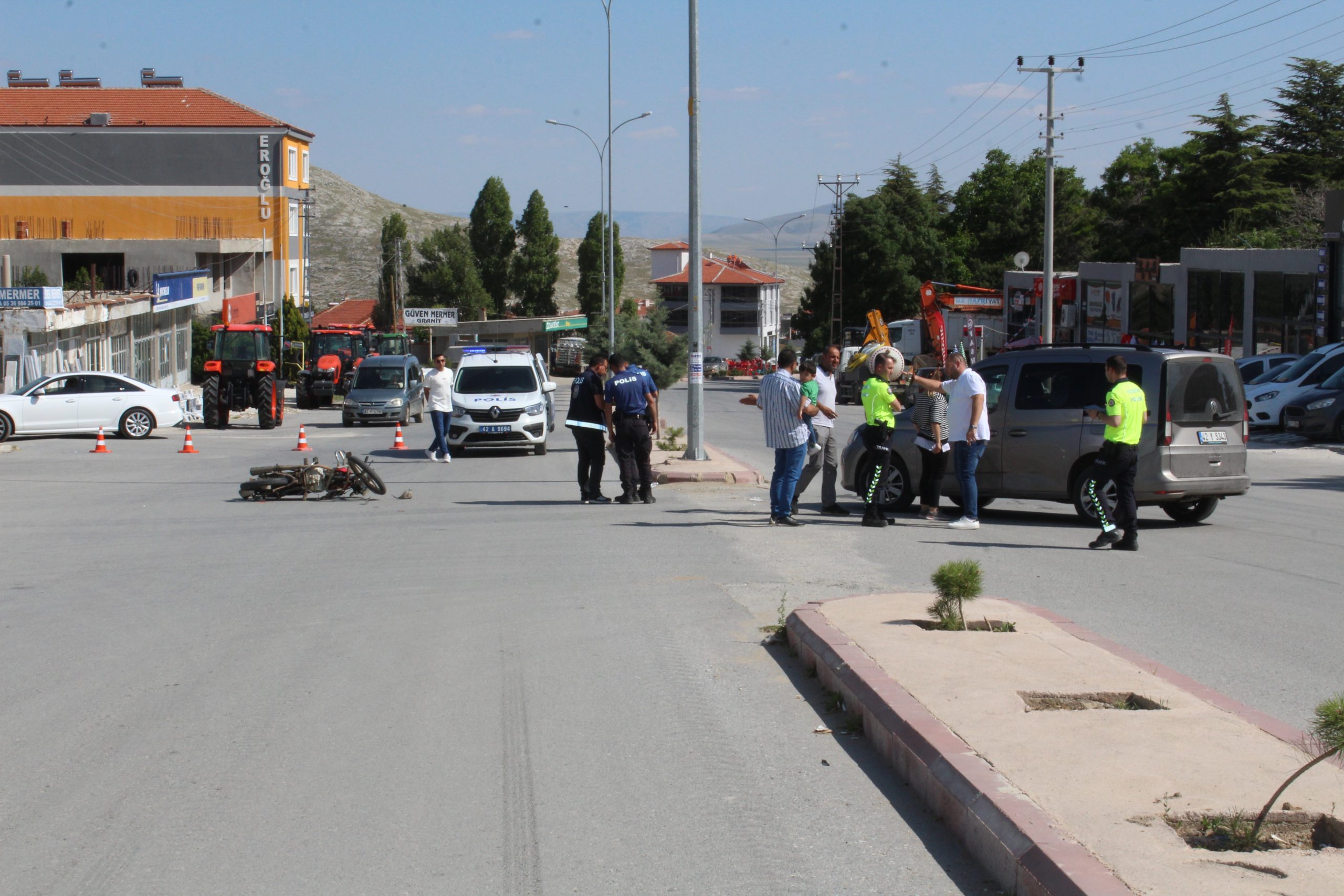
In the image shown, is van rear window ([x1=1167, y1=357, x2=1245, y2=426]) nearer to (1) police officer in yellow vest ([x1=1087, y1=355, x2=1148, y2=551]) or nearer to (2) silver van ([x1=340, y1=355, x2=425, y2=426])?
(1) police officer in yellow vest ([x1=1087, y1=355, x2=1148, y2=551])

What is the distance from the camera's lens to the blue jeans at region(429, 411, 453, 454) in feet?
71.3

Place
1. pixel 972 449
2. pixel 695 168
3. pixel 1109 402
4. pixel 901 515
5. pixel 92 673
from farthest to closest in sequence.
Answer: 1. pixel 695 168
2. pixel 901 515
3. pixel 972 449
4. pixel 1109 402
5. pixel 92 673

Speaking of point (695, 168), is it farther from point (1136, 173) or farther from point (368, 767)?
point (1136, 173)

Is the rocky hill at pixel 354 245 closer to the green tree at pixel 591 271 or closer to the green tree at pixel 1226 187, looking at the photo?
the green tree at pixel 591 271

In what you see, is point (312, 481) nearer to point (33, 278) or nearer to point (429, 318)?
point (33, 278)

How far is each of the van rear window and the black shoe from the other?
2048 millimetres

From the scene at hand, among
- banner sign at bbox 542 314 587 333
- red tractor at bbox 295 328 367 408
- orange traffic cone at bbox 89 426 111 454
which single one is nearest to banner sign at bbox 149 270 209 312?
red tractor at bbox 295 328 367 408

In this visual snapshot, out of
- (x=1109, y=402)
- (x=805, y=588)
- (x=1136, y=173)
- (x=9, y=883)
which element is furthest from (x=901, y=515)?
(x=1136, y=173)

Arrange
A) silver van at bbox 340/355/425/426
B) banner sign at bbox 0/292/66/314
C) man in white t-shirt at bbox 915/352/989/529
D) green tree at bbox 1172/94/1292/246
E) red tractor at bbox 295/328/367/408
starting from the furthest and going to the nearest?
green tree at bbox 1172/94/1292/246, red tractor at bbox 295/328/367/408, silver van at bbox 340/355/425/426, banner sign at bbox 0/292/66/314, man in white t-shirt at bbox 915/352/989/529

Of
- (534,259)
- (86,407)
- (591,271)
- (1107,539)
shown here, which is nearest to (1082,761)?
(1107,539)

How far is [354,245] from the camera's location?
158 m

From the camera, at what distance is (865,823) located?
488cm

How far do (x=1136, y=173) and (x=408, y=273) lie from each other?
53.2 metres

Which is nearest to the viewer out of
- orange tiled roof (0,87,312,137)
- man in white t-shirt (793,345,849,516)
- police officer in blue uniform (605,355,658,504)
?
man in white t-shirt (793,345,849,516)
